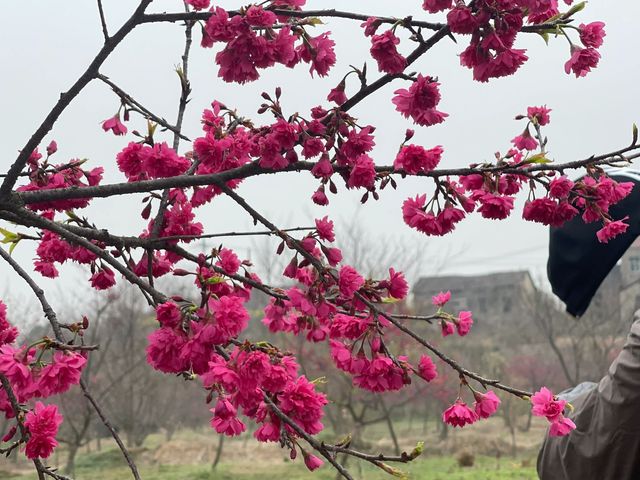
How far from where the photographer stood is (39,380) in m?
1.26

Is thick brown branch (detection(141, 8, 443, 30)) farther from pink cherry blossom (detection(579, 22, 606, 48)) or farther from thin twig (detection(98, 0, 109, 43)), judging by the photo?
pink cherry blossom (detection(579, 22, 606, 48))

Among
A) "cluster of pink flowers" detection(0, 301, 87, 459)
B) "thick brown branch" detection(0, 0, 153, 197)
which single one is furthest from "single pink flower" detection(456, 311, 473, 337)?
"thick brown branch" detection(0, 0, 153, 197)

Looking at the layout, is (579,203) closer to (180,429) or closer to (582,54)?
(582,54)

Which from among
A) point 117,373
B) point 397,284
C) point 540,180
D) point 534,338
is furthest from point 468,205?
point 534,338

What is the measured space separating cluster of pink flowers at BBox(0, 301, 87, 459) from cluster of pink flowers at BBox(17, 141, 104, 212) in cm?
54

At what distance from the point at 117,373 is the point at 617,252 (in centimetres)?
1233

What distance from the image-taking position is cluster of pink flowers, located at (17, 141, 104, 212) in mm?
1784

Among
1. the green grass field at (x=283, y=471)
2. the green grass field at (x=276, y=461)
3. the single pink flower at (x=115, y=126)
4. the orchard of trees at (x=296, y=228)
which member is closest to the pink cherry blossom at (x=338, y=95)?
the orchard of trees at (x=296, y=228)

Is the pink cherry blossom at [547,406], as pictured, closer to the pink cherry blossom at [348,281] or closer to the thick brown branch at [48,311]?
the pink cherry blossom at [348,281]

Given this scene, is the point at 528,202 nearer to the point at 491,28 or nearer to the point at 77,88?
the point at 491,28

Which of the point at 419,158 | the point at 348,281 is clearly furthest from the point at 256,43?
the point at 348,281

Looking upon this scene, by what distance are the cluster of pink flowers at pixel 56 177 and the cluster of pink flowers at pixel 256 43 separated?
57 centimetres

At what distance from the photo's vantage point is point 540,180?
1.49 meters

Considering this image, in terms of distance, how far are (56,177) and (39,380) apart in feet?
2.43
